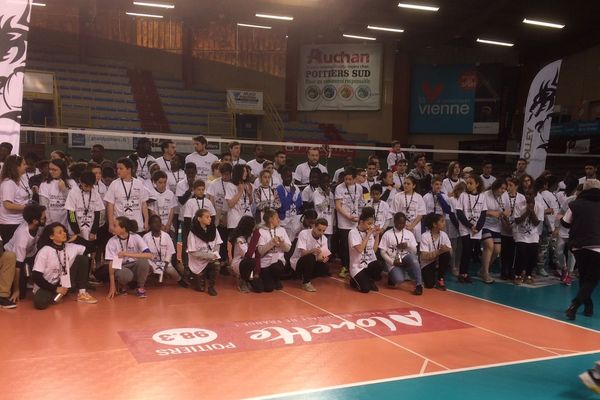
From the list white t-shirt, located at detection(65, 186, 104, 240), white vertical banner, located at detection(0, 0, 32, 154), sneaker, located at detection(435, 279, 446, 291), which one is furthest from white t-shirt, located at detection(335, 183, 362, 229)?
white vertical banner, located at detection(0, 0, 32, 154)

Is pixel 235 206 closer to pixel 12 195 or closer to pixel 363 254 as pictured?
pixel 363 254

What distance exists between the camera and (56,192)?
7.58 meters

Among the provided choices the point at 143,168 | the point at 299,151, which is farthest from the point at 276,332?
the point at 299,151

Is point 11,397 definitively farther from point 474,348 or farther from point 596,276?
point 596,276

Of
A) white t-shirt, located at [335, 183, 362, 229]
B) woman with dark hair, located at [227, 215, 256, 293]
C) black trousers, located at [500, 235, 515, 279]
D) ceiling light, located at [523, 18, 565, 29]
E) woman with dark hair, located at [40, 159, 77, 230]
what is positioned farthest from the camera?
ceiling light, located at [523, 18, 565, 29]

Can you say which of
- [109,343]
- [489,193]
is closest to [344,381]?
[109,343]

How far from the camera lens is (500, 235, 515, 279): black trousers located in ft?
31.1

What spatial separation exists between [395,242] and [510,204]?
88.9 inches

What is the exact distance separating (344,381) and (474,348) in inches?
71.2

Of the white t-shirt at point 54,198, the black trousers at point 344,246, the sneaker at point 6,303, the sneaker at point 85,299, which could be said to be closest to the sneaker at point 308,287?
the black trousers at point 344,246

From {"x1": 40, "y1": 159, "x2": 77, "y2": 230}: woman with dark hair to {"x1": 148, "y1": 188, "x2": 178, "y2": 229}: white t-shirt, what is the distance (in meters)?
1.21

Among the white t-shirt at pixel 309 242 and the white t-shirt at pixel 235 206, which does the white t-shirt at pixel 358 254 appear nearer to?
the white t-shirt at pixel 309 242

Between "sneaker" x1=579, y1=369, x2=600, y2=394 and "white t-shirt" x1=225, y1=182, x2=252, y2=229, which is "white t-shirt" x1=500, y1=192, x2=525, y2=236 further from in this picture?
"sneaker" x1=579, y1=369, x2=600, y2=394

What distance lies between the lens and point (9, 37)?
720 cm
